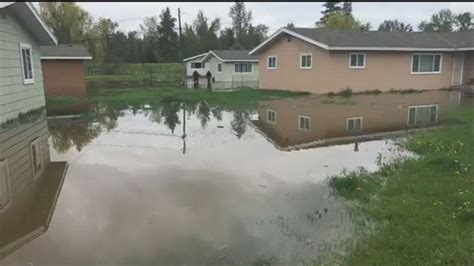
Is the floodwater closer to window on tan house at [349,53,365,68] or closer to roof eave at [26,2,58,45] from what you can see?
roof eave at [26,2,58,45]

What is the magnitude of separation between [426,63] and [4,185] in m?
24.6

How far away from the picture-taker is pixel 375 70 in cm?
2338

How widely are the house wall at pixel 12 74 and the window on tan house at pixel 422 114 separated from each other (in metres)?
11.4

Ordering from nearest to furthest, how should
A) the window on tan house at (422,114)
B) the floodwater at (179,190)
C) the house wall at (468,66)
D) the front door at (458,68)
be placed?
the floodwater at (179,190) → the window on tan house at (422,114) → the front door at (458,68) → the house wall at (468,66)

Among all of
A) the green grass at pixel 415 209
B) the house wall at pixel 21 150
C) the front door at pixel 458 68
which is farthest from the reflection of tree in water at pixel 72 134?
the front door at pixel 458 68

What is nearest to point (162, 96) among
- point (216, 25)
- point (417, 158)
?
point (417, 158)

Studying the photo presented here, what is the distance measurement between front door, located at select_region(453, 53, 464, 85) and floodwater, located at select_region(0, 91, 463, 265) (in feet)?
53.6

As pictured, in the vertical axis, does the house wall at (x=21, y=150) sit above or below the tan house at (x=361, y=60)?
below

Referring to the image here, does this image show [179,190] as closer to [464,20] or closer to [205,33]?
[205,33]

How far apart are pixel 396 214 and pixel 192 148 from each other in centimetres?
506

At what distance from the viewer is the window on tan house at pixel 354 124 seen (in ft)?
37.2

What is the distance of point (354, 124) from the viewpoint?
39.4 ft

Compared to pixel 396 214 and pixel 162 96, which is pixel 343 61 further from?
pixel 396 214

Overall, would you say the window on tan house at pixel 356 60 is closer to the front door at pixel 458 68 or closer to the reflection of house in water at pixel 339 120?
the reflection of house in water at pixel 339 120
